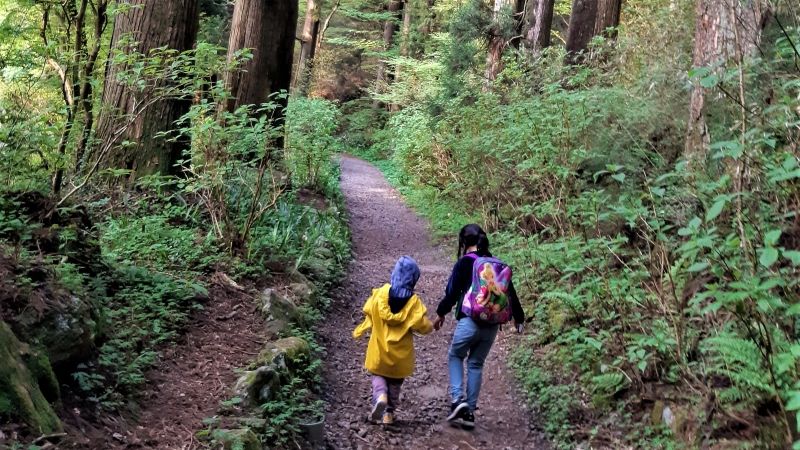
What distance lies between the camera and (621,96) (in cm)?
811

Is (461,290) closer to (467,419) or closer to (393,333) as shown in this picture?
(393,333)

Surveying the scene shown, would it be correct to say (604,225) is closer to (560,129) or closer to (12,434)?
(560,129)

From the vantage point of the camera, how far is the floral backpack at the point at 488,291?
4.98 meters

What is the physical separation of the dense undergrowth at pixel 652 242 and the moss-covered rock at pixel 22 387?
327 cm

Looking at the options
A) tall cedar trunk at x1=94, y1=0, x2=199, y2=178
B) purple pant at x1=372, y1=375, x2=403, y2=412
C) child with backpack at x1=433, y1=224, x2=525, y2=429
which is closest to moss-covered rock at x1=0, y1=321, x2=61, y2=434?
purple pant at x1=372, y1=375, x2=403, y2=412

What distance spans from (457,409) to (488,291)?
1050 millimetres

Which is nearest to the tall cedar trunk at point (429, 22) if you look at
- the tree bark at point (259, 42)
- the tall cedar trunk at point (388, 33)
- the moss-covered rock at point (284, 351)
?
the tall cedar trunk at point (388, 33)

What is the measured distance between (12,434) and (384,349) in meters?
2.74

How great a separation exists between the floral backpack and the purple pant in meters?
0.87

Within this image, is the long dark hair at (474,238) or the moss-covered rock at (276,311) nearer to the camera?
the long dark hair at (474,238)

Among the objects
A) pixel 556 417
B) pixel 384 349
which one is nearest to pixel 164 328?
pixel 384 349

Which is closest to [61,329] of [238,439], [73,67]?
[238,439]

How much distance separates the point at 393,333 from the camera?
200 inches

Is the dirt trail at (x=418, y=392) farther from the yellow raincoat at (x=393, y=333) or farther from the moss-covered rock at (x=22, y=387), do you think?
the moss-covered rock at (x=22, y=387)
